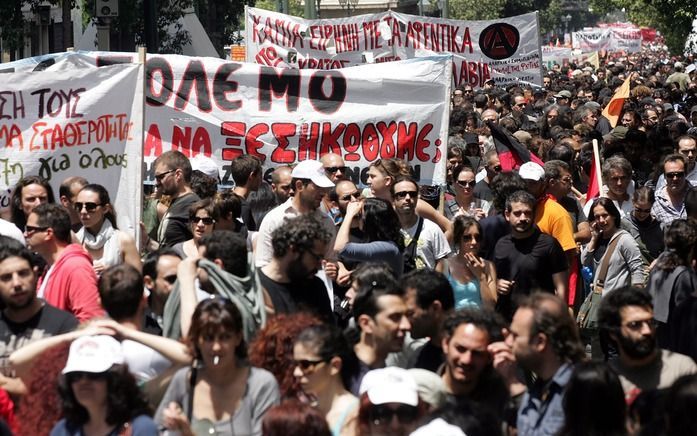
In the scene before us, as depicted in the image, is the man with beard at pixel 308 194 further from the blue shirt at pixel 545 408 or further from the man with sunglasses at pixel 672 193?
the man with sunglasses at pixel 672 193

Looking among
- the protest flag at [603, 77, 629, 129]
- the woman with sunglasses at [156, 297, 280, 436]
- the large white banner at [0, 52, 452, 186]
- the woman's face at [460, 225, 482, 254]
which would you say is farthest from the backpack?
the protest flag at [603, 77, 629, 129]

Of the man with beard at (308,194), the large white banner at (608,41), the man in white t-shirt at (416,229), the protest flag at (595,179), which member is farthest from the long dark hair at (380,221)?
the large white banner at (608,41)

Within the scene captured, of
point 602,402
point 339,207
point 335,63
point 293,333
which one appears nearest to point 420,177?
point 339,207

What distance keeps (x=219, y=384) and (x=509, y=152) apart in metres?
6.83

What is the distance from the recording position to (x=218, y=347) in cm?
551

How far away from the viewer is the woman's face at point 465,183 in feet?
34.4

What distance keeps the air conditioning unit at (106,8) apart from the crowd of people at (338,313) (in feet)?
17.4

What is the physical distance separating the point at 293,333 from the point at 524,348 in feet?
3.04

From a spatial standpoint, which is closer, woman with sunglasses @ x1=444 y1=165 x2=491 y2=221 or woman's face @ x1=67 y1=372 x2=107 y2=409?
woman's face @ x1=67 y1=372 x2=107 y2=409

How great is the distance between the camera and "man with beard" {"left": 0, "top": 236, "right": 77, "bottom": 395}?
6.12 meters

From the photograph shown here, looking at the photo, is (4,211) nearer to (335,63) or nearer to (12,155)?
(12,155)

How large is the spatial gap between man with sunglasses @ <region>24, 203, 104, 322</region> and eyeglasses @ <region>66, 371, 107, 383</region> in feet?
4.83

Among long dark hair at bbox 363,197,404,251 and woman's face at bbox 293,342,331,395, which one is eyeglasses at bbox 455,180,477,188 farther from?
woman's face at bbox 293,342,331,395

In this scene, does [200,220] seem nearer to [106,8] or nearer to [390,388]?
[390,388]
